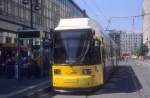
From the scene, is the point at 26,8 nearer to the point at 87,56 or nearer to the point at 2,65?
the point at 2,65

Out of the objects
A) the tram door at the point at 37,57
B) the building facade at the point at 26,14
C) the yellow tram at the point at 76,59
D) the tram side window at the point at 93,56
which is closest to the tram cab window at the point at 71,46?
the yellow tram at the point at 76,59

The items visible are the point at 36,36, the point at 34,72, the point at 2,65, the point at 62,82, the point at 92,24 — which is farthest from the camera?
the point at 2,65

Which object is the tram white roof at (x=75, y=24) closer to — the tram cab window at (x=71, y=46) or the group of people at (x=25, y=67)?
the tram cab window at (x=71, y=46)

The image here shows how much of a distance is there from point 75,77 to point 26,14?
39341 millimetres

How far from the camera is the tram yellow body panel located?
65.7 ft

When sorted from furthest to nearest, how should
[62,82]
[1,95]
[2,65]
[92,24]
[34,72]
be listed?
[2,65], [34,72], [92,24], [62,82], [1,95]

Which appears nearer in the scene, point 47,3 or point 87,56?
point 87,56

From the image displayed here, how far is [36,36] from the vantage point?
2936cm

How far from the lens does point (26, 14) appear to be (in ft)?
192

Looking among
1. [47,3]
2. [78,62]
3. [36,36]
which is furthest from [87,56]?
[47,3]

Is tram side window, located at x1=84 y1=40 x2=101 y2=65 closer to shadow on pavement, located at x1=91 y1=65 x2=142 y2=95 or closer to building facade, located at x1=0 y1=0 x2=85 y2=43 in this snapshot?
shadow on pavement, located at x1=91 y1=65 x2=142 y2=95

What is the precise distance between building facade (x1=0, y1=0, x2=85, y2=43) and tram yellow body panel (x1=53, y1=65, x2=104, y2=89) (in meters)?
16.0

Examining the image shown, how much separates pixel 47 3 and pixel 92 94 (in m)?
53.3

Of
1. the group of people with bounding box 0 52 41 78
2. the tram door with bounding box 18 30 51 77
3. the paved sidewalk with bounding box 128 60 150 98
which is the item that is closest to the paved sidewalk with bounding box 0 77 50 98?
the tram door with bounding box 18 30 51 77
